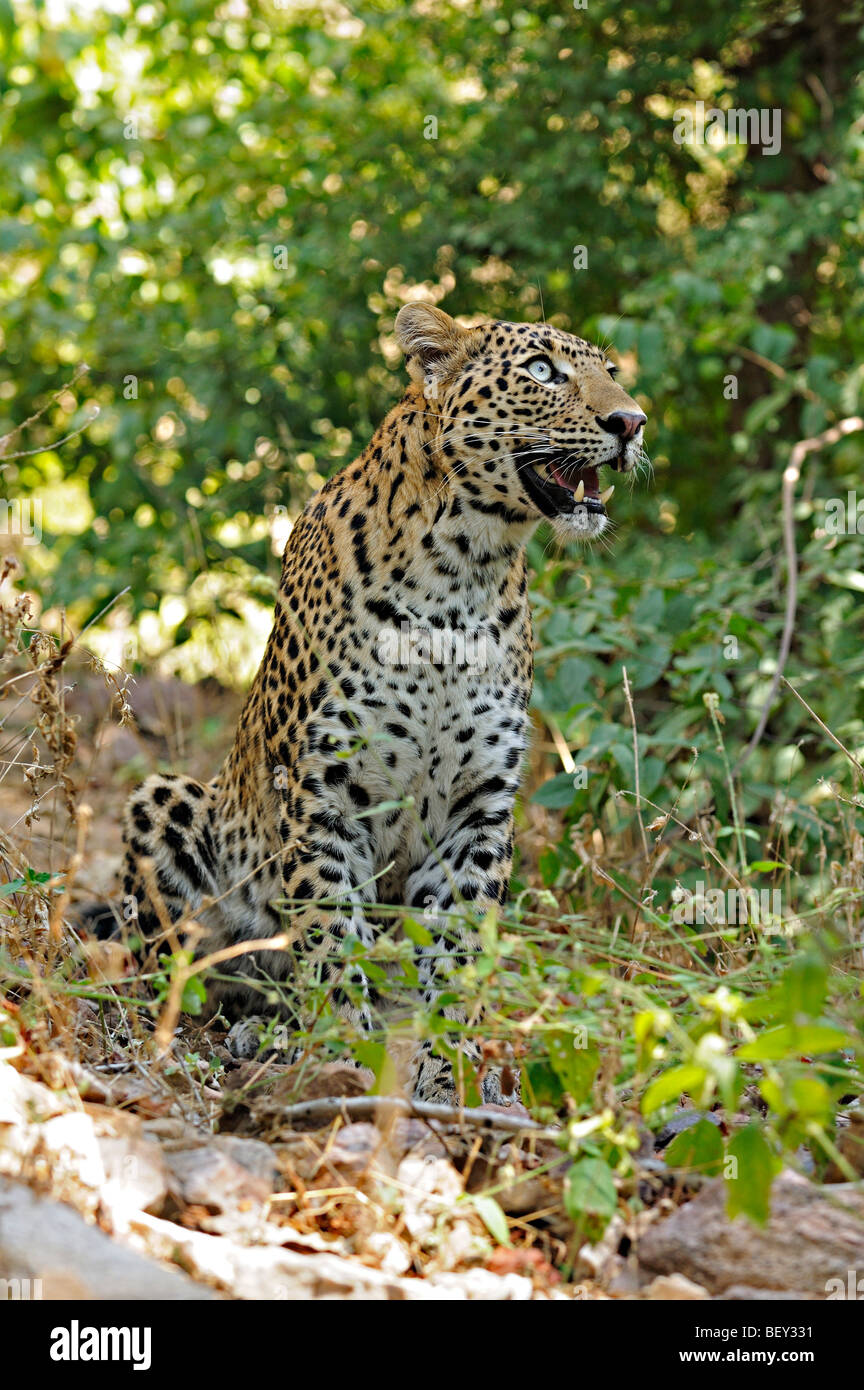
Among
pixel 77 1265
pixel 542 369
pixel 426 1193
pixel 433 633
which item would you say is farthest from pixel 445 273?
pixel 77 1265

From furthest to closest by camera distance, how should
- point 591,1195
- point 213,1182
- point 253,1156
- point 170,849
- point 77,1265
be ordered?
1. point 170,849
2. point 253,1156
3. point 213,1182
4. point 591,1195
5. point 77,1265

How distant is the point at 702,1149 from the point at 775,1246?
9.9 inches

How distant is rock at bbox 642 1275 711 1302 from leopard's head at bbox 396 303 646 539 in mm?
2402

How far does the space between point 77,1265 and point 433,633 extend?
2.44 m

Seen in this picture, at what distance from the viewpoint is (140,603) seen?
800 centimetres

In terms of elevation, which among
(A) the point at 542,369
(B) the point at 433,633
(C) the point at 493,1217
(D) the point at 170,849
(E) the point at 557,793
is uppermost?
(A) the point at 542,369

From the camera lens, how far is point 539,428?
443 cm

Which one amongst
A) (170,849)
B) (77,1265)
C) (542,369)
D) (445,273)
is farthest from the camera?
(445,273)

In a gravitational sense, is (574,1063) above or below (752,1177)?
above

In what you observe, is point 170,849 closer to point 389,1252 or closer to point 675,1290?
point 389,1252

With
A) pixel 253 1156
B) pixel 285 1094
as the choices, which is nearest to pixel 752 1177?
pixel 253 1156

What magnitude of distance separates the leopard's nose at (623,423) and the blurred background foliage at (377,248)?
246cm

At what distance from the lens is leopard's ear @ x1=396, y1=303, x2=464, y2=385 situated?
464 centimetres

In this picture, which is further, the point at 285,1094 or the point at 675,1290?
the point at 285,1094
